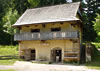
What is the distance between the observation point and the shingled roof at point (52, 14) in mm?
24316

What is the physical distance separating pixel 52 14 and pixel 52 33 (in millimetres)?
3769

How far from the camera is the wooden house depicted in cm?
2334

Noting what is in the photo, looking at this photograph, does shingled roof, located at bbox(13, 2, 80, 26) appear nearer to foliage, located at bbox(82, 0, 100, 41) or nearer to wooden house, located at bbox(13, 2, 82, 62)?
wooden house, located at bbox(13, 2, 82, 62)

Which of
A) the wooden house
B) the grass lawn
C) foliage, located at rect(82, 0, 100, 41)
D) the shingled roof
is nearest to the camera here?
the grass lawn

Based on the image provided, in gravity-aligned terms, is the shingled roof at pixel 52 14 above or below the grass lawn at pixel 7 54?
above

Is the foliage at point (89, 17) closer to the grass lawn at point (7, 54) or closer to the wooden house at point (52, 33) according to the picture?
the wooden house at point (52, 33)

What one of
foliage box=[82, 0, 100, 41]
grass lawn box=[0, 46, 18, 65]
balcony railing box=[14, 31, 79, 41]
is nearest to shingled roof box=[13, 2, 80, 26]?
balcony railing box=[14, 31, 79, 41]

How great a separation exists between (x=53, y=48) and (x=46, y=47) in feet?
4.06

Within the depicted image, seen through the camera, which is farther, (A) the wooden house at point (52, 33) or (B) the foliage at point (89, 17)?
(B) the foliage at point (89, 17)

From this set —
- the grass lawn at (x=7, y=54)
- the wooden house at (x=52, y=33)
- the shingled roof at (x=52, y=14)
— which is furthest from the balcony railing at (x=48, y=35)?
the grass lawn at (x=7, y=54)

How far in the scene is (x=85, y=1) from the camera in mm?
41250

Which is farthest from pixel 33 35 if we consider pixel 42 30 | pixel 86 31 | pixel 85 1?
pixel 85 1

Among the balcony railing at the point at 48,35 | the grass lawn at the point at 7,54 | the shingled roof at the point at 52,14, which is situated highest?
the shingled roof at the point at 52,14

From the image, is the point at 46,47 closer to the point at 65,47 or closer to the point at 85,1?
the point at 65,47
